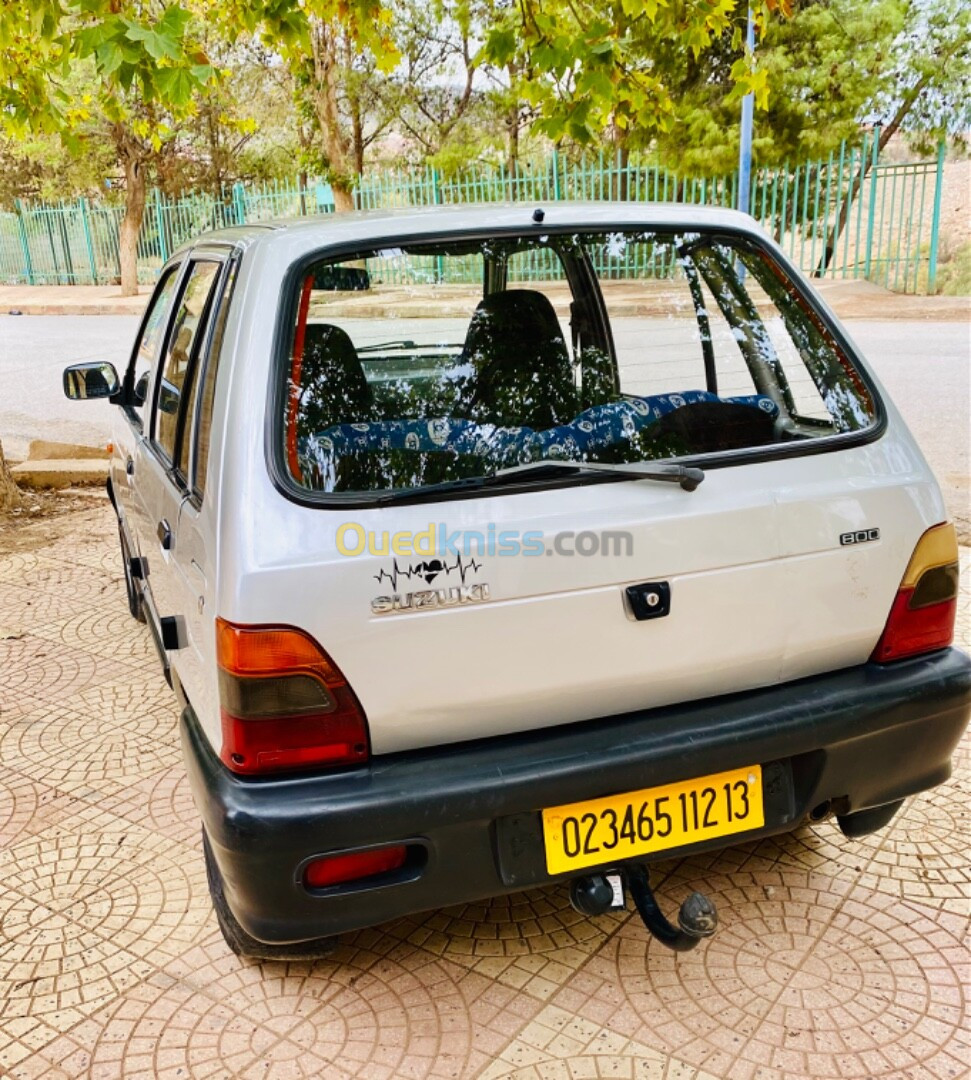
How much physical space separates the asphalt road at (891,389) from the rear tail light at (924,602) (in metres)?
3.09

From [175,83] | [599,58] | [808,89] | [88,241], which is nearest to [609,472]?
[175,83]

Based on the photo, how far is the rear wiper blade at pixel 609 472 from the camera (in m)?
2.12

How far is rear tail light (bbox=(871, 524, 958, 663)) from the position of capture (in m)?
2.34

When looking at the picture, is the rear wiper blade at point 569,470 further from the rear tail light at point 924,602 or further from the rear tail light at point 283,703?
the rear tail light at point 924,602

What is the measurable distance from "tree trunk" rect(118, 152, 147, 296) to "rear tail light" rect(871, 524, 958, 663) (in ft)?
81.1

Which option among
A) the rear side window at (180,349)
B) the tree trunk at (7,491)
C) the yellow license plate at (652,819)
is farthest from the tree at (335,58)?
the yellow license plate at (652,819)


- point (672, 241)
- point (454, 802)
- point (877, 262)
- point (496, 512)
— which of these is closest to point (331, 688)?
point (454, 802)

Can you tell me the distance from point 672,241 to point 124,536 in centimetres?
300

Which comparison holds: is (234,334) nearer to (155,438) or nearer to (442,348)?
(442,348)

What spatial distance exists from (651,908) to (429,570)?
0.94 meters

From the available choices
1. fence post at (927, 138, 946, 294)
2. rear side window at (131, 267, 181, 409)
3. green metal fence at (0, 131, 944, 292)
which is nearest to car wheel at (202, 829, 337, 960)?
rear side window at (131, 267, 181, 409)

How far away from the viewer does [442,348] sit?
2.72 m

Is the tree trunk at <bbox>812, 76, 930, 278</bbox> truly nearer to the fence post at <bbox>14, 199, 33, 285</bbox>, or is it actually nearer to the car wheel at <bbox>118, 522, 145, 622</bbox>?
the car wheel at <bbox>118, 522, 145, 622</bbox>

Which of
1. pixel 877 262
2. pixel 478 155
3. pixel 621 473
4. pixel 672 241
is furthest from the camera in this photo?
pixel 478 155
